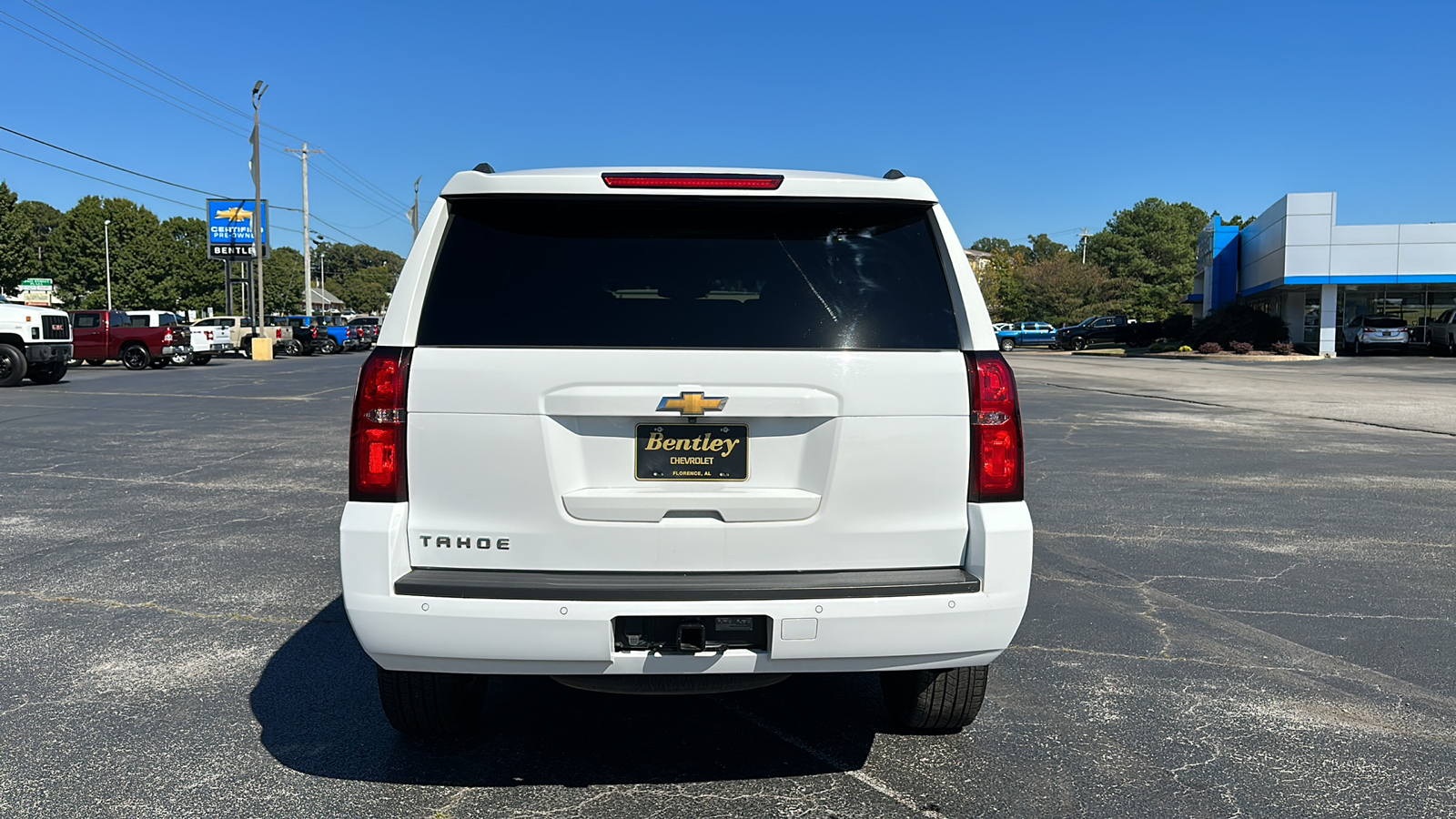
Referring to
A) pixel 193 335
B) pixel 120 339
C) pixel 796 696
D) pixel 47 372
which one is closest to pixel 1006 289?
pixel 193 335

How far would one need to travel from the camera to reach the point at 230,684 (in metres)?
4.60

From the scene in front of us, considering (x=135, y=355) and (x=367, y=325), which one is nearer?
(x=135, y=355)

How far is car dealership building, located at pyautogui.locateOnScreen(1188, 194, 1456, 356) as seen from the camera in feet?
145

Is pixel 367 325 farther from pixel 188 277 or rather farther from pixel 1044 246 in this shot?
pixel 1044 246

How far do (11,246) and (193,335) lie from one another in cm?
4958

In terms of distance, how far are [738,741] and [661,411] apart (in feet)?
A: 4.79

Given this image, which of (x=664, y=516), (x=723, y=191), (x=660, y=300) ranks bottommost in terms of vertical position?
(x=664, y=516)

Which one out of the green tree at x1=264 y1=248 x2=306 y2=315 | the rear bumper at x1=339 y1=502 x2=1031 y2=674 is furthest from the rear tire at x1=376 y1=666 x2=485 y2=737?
the green tree at x1=264 y1=248 x2=306 y2=315

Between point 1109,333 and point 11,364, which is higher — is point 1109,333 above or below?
above

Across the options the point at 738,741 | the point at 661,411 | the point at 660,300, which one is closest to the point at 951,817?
the point at 738,741

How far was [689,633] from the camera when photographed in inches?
124

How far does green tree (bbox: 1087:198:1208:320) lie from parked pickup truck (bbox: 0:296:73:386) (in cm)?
7999

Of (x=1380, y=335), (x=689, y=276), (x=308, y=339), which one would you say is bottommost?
(x=308, y=339)

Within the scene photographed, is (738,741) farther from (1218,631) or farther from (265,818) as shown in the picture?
(1218,631)
